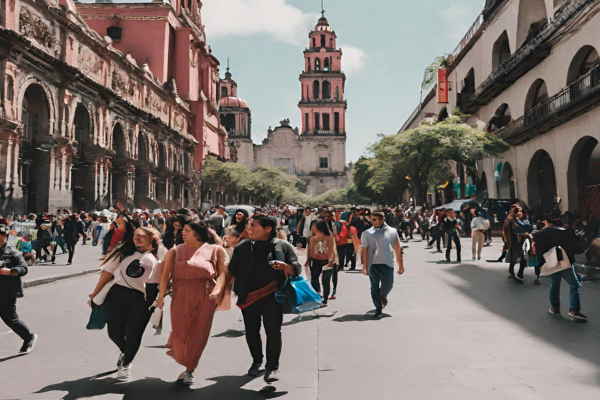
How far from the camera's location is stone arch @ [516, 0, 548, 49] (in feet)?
88.2

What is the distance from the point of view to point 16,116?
20422 mm

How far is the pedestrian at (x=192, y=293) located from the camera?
4.38 m

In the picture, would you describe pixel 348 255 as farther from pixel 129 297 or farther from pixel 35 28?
pixel 35 28

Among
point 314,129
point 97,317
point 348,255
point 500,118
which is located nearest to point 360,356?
point 97,317

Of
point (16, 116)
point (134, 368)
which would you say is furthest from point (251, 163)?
point (134, 368)

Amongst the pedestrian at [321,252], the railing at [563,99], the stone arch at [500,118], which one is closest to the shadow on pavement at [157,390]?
the pedestrian at [321,252]

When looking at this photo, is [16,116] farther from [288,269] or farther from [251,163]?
[251,163]

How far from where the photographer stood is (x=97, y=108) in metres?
28.5

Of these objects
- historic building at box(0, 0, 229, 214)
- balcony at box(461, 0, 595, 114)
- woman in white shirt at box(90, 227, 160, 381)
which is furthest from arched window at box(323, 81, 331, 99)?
woman in white shirt at box(90, 227, 160, 381)

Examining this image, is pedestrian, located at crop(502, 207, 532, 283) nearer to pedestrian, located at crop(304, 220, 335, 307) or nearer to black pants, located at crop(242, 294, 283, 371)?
pedestrian, located at crop(304, 220, 335, 307)

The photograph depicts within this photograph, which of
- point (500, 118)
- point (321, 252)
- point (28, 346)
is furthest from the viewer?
point (500, 118)

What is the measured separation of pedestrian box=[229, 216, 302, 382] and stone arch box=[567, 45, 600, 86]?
21.3 meters

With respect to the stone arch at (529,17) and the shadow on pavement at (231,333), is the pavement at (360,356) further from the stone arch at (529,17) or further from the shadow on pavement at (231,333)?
the stone arch at (529,17)

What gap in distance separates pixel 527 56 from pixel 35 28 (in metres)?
22.9
